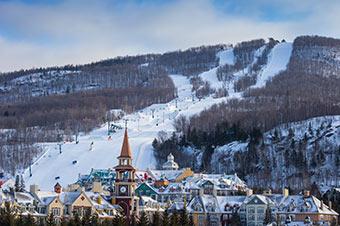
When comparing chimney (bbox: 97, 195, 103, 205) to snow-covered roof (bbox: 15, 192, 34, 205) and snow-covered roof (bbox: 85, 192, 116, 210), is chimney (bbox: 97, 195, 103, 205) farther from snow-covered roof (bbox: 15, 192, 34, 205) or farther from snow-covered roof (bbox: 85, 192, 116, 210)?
snow-covered roof (bbox: 15, 192, 34, 205)

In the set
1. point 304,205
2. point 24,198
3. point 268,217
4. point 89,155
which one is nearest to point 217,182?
point 268,217

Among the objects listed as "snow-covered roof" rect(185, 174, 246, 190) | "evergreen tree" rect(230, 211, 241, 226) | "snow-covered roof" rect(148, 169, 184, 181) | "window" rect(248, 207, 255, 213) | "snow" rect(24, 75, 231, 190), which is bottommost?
"evergreen tree" rect(230, 211, 241, 226)

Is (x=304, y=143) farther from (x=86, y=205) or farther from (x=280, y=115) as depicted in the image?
(x=86, y=205)

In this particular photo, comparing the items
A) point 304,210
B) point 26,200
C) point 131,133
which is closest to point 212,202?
point 304,210

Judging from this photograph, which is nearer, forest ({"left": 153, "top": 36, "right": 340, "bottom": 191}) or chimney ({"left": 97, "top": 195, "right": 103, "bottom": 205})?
chimney ({"left": 97, "top": 195, "right": 103, "bottom": 205})

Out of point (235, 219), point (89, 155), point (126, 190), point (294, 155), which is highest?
point (89, 155)

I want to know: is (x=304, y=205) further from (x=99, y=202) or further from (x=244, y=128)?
(x=244, y=128)

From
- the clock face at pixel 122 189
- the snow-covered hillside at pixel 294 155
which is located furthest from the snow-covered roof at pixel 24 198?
the snow-covered hillside at pixel 294 155

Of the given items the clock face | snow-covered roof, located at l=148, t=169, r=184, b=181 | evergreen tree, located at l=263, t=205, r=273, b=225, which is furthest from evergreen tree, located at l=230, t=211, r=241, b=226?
snow-covered roof, located at l=148, t=169, r=184, b=181

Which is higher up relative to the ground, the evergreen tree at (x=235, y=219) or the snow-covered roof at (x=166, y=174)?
the snow-covered roof at (x=166, y=174)

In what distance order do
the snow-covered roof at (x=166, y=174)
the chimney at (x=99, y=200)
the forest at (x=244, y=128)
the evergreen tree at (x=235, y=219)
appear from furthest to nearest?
the forest at (x=244, y=128), the snow-covered roof at (x=166, y=174), the evergreen tree at (x=235, y=219), the chimney at (x=99, y=200)

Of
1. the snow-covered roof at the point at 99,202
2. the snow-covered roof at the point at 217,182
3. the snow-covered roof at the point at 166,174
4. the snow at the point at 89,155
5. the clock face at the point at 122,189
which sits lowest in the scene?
the snow-covered roof at the point at 99,202

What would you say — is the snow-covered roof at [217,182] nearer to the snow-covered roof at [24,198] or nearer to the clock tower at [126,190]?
the clock tower at [126,190]
